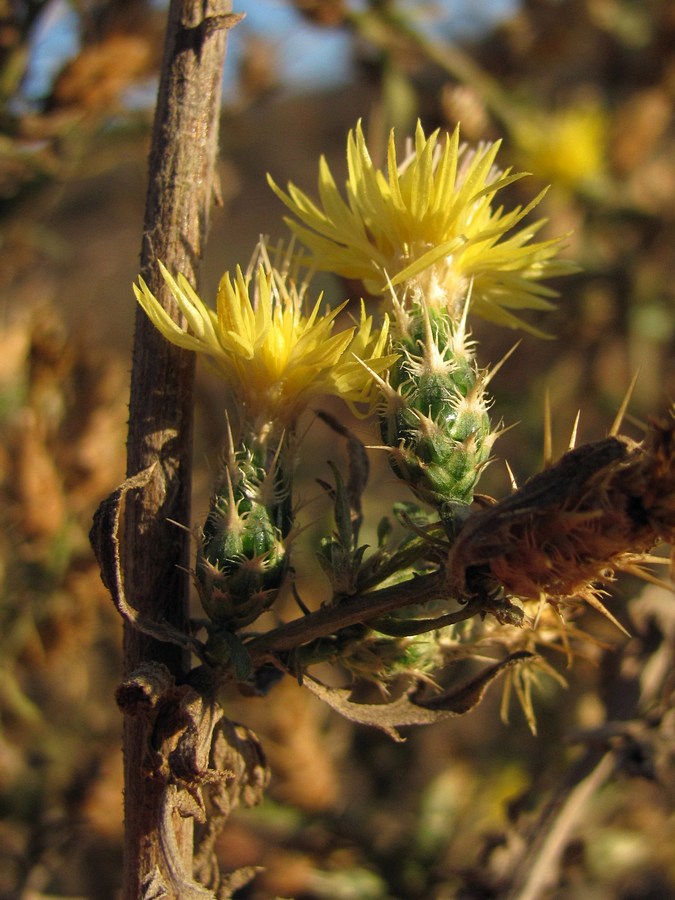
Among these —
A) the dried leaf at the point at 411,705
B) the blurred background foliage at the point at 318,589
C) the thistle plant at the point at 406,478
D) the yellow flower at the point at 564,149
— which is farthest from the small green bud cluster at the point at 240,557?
the yellow flower at the point at 564,149

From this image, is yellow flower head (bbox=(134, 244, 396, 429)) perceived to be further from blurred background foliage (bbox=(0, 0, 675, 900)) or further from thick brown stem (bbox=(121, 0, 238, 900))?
blurred background foliage (bbox=(0, 0, 675, 900))

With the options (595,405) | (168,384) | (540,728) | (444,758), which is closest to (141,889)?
(168,384)

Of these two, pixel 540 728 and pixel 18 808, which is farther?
pixel 540 728

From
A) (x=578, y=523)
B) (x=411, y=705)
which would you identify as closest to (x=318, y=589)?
(x=411, y=705)

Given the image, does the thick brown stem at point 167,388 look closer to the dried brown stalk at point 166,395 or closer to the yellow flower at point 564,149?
the dried brown stalk at point 166,395

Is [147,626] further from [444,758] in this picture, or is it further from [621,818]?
[444,758]

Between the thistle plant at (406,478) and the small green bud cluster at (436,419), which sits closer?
the thistle plant at (406,478)

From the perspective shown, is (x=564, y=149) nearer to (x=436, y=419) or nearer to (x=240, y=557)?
(x=436, y=419)
